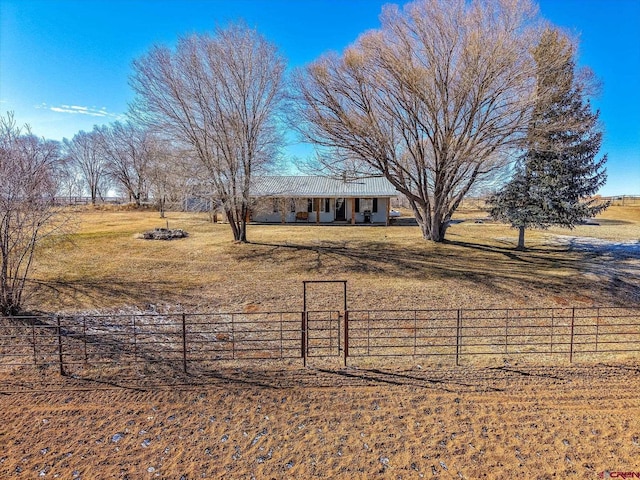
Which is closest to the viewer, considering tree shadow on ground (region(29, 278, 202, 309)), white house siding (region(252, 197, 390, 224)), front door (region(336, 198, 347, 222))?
tree shadow on ground (region(29, 278, 202, 309))

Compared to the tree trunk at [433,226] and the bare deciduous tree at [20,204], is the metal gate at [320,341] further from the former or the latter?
the tree trunk at [433,226]

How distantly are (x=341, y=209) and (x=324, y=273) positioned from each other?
52.5ft

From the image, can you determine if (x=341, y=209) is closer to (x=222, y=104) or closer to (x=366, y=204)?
(x=366, y=204)

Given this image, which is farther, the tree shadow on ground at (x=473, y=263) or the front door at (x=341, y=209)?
the front door at (x=341, y=209)

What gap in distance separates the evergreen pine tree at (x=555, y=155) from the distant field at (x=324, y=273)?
1.85 m

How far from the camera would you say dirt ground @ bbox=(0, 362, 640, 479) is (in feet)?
12.9

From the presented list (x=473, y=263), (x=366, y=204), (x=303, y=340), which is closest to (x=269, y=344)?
(x=303, y=340)

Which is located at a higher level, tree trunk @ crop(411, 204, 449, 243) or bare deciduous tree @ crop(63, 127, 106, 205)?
bare deciduous tree @ crop(63, 127, 106, 205)

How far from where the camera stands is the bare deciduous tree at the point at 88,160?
181 ft

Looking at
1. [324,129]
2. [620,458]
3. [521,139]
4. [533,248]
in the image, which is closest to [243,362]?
[620,458]

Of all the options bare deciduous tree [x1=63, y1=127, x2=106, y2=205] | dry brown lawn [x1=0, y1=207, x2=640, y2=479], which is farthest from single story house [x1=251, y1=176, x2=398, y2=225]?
bare deciduous tree [x1=63, y1=127, x2=106, y2=205]

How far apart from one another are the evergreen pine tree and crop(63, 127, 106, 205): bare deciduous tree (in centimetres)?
5666

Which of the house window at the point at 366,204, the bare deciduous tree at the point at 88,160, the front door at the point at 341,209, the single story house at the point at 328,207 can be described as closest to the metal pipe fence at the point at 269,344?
the single story house at the point at 328,207

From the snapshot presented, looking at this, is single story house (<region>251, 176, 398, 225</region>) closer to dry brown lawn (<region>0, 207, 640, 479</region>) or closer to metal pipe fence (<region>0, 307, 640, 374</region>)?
dry brown lawn (<region>0, 207, 640, 479</region>)
